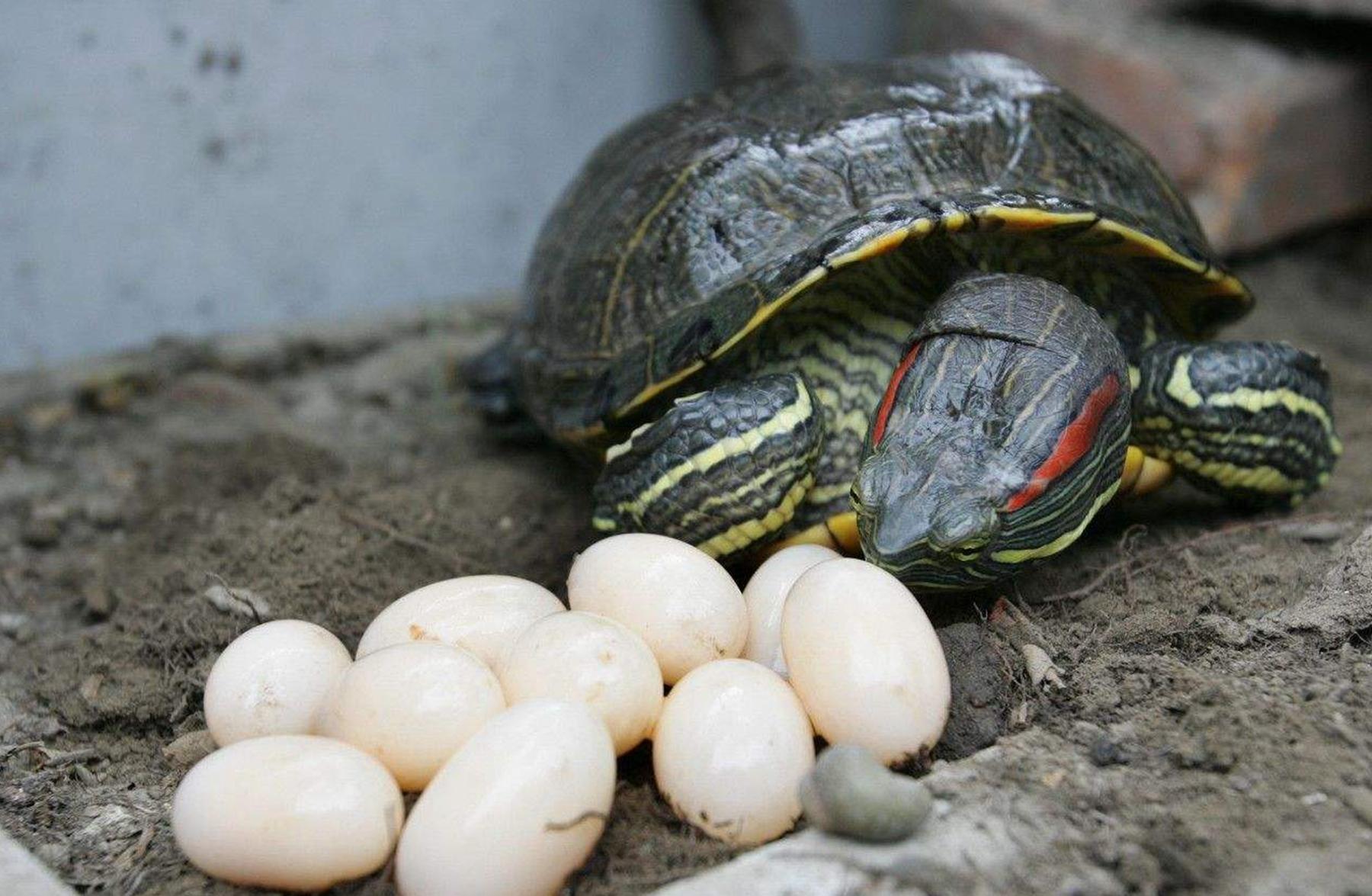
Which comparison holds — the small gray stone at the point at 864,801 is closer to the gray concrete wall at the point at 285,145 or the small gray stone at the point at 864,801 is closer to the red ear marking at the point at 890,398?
the red ear marking at the point at 890,398

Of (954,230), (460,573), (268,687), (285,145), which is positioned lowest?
(460,573)

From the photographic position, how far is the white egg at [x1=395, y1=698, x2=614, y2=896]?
2107 mm

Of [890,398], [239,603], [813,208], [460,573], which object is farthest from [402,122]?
[890,398]

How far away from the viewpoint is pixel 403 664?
245 cm

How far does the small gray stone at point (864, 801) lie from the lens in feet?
6.95

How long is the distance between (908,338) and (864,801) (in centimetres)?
153

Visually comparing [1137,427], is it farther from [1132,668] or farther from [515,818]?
[515,818]

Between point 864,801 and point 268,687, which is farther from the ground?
point 864,801

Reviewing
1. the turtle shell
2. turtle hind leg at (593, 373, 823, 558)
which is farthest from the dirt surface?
the turtle shell

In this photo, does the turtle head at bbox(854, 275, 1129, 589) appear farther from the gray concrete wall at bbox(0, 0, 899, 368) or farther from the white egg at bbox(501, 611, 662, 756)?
the gray concrete wall at bbox(0, 0, 899, 368)

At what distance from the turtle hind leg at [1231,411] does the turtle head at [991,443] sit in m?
0.38

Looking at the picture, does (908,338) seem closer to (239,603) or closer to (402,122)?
(239,603)

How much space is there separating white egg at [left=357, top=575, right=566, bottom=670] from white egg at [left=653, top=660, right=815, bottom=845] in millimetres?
487

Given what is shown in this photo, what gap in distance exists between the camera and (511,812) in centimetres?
212
